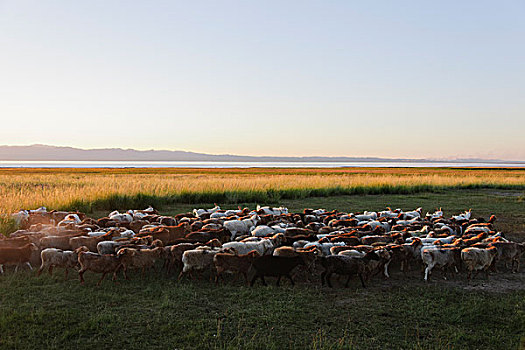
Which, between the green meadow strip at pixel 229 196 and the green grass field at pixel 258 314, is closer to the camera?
the green grass field at pixel 258 314

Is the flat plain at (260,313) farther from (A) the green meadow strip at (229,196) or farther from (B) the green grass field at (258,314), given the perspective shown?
(A) the green meadow strip at (229,196)

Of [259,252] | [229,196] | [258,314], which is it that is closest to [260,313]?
[258,314]

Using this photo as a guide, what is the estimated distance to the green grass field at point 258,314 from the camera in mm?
6004

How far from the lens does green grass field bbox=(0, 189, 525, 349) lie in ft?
19.7

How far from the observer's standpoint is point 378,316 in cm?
701

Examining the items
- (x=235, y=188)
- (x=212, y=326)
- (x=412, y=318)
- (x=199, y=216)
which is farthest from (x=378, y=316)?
(x=235, y=188)

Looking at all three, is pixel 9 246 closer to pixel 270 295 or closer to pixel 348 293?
pixel 270 295

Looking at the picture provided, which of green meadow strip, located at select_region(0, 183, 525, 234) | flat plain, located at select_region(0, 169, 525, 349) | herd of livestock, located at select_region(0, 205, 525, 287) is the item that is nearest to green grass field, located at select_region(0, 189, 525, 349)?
flat plain, located at select_region(0, 169, 525, 349)

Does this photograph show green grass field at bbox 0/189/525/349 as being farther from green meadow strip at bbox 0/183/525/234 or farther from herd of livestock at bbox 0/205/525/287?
green meadow strip at bbox 0/183/525/234

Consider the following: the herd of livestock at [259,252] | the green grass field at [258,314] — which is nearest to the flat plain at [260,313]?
the green grass field at [258,314]

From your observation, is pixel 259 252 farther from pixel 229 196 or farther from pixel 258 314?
pixel 229 196

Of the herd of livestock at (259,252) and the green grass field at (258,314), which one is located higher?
the herd of livestock at (259,252)

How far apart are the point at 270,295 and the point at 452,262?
457cm

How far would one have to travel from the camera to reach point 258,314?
696cm
